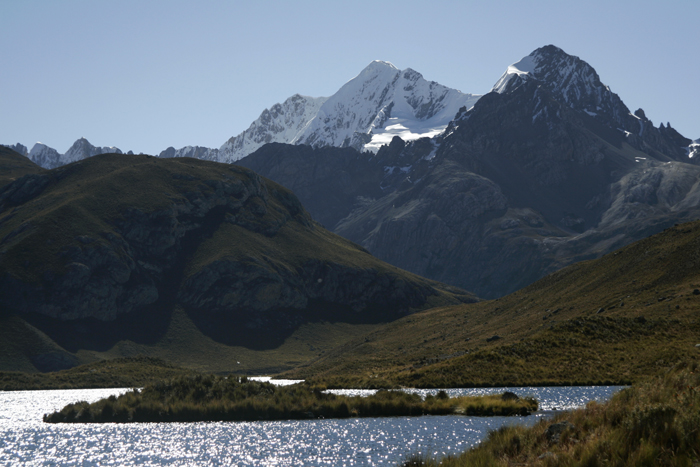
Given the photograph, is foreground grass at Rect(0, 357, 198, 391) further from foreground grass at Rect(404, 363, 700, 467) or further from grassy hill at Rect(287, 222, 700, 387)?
foreground grass at Rect(404, 363, 700, 467)

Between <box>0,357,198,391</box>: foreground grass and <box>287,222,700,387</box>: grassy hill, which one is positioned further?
<box>0,357,198,391</box>: foreground grass

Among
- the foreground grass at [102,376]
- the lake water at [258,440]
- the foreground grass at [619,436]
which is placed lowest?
the foreground grass at [102,376]

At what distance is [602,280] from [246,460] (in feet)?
382

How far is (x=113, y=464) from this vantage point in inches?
1821

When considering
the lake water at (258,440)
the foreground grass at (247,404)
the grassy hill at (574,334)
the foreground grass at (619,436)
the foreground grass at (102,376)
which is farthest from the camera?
the foreground grass at (102,376)

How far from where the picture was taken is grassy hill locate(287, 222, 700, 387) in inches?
3472

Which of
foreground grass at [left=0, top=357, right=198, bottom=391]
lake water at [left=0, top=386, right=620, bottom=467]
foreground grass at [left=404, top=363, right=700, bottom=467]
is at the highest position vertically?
foreground grass at [left=404, top=363, right=700, bottom=467]

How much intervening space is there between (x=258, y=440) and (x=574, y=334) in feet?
211

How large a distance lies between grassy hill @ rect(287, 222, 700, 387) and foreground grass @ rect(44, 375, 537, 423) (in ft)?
81.5

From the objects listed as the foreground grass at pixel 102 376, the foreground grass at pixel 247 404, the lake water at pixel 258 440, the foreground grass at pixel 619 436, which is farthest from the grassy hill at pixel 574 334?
the foreground grass at pixel 619 436

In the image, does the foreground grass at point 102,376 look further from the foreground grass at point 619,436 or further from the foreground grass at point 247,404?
the foreground grass at point 619,436

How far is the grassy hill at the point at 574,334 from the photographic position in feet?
289

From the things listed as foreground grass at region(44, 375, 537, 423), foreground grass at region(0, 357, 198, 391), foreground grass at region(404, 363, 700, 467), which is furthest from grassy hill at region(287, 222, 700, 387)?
foreground grass at region(404, 363, 700, 467)

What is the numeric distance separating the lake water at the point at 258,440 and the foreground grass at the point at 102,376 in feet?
235
